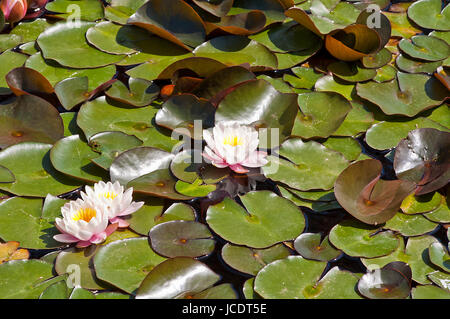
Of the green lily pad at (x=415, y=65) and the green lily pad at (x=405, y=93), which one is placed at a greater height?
the green lily pad at (x=415, y=65)

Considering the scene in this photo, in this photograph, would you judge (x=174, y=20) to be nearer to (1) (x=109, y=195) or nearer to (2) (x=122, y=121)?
(2) (x=122, y=121)

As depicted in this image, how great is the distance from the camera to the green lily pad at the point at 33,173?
2500 mm

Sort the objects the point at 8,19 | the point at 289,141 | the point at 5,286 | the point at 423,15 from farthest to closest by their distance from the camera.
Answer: the point at 423,15, the point at 8,19, the point at 289,141, the point at 5,286

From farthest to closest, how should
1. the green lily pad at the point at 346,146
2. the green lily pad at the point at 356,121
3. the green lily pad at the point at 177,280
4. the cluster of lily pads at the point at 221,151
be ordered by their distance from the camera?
the green lily pad at the point at 356,121 → the green lily pad at the point at 346,146 → the cluster of lily pads at the point at 221,151 → the green lily pad at the point at 177,280

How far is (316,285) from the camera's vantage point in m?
2.14

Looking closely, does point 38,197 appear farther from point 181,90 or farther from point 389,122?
point 389,122

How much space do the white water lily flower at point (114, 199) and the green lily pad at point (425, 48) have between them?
1.98m

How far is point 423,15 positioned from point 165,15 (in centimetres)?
173

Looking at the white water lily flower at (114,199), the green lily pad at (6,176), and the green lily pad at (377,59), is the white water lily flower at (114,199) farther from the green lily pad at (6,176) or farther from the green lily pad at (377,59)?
the green lily pad at (377,59)

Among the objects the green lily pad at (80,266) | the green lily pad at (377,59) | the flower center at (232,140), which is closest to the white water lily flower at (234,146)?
the flower center at (232,140)

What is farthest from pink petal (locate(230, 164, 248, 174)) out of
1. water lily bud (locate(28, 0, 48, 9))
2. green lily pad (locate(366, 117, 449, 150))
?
water lily bud (locate(28, 0, 48, 9))

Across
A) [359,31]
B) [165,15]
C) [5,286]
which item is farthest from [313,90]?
[5,286]

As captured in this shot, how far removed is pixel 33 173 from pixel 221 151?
90cm

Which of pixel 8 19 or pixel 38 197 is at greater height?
pixel 8 19
